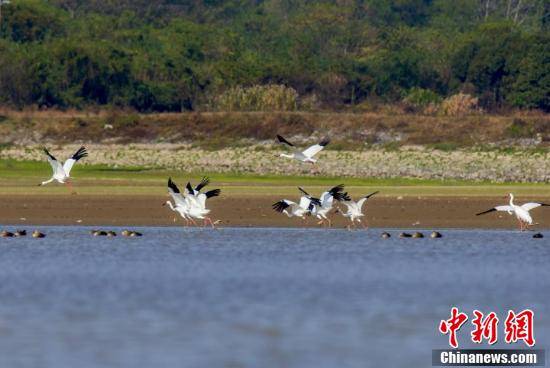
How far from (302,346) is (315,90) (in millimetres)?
42436

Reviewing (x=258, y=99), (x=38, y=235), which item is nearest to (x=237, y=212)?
(x=38, y=235)

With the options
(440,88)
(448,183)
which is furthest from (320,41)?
(448,183)

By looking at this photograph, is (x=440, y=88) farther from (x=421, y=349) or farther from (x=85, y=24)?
(x=421, y=349)

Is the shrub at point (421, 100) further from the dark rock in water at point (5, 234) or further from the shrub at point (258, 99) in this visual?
the dark rock in water at point (5, 234)

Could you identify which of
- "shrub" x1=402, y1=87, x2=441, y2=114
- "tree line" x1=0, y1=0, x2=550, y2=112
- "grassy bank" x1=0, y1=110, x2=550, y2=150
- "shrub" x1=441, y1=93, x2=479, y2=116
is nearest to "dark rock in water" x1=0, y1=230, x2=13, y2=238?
"grassy bank" x1=0, y1=110, x2=550, y2=150

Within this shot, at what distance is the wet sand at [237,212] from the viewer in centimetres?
2565

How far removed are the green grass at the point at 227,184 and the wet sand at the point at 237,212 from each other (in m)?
0.97

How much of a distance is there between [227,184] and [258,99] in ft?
66.2

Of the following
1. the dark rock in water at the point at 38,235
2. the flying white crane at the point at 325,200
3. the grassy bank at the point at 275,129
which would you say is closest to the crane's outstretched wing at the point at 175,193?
the flying white crane at the point at 325,200

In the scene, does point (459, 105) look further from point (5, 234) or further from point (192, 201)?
point (5, 234)

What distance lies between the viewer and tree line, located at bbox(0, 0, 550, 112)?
52.8m

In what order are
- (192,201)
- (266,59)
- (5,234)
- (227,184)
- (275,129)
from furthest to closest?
(266,59) < (275,129) < (227,184) < (5,234) < (192,201)

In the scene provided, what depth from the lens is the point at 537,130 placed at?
43.2 m

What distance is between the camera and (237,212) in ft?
86.6
